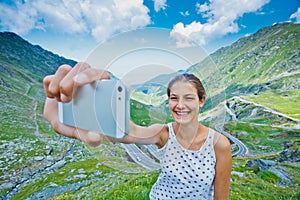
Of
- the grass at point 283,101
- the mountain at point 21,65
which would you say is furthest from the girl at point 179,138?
the grass at point 283,101

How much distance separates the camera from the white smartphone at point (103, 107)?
2.95 ft

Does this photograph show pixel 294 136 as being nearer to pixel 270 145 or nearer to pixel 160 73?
pixel 270 145

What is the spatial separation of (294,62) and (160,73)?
17887 centimetres

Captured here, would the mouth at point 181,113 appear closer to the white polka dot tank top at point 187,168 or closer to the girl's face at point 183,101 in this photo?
the girl's face at point 183,101

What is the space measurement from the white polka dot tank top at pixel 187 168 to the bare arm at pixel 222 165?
5 centimetres

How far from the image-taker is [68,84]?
3.38 ft

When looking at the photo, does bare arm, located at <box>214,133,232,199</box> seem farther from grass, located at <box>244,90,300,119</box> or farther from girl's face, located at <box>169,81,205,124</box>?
grass, located at <box>244,90,300,119</box>

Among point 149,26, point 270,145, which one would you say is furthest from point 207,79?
point 270,145

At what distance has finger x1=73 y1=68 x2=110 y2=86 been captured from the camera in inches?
39.3

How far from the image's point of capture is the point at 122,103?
0.89 m

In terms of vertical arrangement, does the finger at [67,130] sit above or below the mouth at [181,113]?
below

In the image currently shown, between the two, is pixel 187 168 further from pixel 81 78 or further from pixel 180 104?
pixel 81 78

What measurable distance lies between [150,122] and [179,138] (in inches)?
13.8

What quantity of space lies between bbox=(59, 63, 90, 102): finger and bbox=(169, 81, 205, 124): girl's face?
20.5 inches
